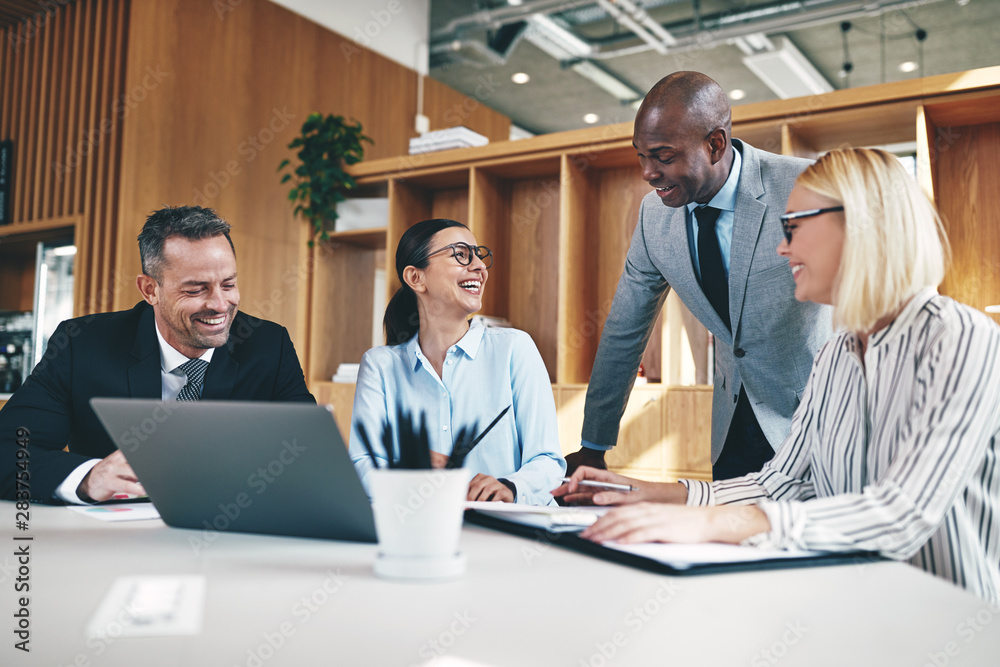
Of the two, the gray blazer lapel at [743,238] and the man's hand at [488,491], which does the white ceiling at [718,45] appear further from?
the man's hand at [488,491]

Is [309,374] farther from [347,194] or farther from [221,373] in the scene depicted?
[221,373]

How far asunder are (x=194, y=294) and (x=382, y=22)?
15.6ft

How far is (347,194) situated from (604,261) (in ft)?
5.26

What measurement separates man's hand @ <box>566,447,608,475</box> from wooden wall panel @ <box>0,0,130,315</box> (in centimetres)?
356

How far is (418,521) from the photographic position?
822 mm

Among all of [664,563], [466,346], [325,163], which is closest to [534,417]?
[466,346]

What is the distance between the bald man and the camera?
2.11 meters

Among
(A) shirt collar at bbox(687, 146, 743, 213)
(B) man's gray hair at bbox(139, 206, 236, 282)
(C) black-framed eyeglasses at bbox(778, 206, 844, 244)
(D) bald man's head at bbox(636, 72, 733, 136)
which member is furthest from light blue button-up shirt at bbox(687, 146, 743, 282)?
(B) man's gray hair at bbox(139, 206, 236, 282)

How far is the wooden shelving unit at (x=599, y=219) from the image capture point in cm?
340

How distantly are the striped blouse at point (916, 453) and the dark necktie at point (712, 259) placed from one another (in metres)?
0.95

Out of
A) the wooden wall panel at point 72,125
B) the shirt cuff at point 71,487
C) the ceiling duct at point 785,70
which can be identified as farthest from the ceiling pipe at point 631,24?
the shirt cuff at point 71,487

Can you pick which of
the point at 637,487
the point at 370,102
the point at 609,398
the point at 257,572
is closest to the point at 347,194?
the point at 370,102

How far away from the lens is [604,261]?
4.28 meters

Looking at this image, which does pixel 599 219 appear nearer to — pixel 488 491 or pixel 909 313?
pixel 488 491
